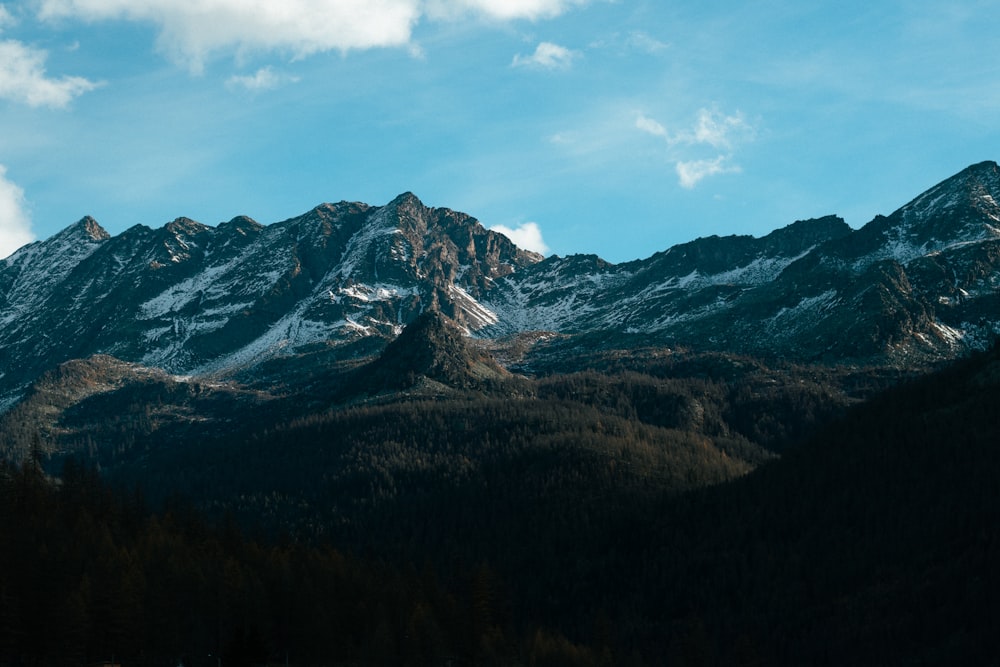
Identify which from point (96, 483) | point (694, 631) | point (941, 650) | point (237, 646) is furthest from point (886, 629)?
point (96, 483)

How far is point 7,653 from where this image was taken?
12612 centimetres

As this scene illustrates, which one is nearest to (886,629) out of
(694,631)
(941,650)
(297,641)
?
(941,650)

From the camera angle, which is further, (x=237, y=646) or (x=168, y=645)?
(x=168, y=645)

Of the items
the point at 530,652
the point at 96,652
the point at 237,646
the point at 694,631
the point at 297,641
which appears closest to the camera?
the point at 237,646

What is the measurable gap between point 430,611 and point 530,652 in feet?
68.1

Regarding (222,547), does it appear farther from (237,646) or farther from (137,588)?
(237,646)

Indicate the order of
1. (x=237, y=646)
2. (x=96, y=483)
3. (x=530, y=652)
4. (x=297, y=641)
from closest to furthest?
(x=237, y=646)
(x=297, y=641)
(x=530, y=652)
(x=96, y=483)

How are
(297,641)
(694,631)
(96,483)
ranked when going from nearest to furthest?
(297,641) < (694,631) < (96,483)

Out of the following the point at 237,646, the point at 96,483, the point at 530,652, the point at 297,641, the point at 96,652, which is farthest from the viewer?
the point at 96,483

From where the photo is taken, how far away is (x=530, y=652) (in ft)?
545

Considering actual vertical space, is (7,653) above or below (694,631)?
above

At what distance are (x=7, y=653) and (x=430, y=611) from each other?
53695 mm

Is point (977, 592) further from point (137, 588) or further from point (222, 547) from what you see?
point (137, 588)

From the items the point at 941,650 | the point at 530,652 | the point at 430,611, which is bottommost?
the point at 941,650
